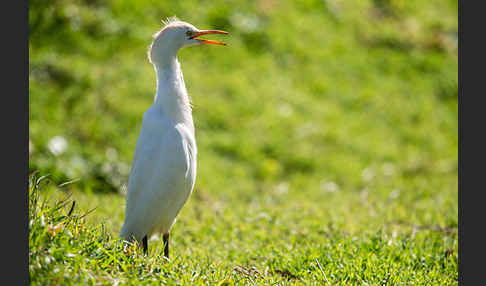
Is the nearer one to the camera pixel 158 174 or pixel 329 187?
pixel 158 174

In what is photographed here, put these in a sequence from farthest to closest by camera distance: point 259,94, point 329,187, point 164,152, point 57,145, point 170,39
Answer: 1. point 259,94
2. point 329,187
3. point 57,145
4. point 170,39
5. point 164,152

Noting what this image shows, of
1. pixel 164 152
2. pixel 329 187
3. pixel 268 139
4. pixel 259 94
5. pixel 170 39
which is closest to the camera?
pixel 164 152

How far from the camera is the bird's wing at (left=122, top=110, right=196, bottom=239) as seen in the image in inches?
144

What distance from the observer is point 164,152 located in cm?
365

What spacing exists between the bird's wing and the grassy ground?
12.9 inches

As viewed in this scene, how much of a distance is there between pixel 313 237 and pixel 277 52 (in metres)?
5.61

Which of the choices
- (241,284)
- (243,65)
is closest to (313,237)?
(241,284)

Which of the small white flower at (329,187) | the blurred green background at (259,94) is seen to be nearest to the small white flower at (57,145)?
the blurred green background at (259,94)

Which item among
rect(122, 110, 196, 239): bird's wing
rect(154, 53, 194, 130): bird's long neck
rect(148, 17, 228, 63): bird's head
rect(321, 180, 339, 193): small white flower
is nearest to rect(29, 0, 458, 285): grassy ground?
rect(321, 180, 339, 193): small white flower

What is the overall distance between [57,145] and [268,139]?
3.14 meters

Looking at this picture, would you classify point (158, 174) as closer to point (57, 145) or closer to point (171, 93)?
point (171, 93)

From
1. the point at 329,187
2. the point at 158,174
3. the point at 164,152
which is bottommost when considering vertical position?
the point at 329,187

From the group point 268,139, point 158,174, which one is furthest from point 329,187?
point 158,174

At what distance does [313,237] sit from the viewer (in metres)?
4.62
